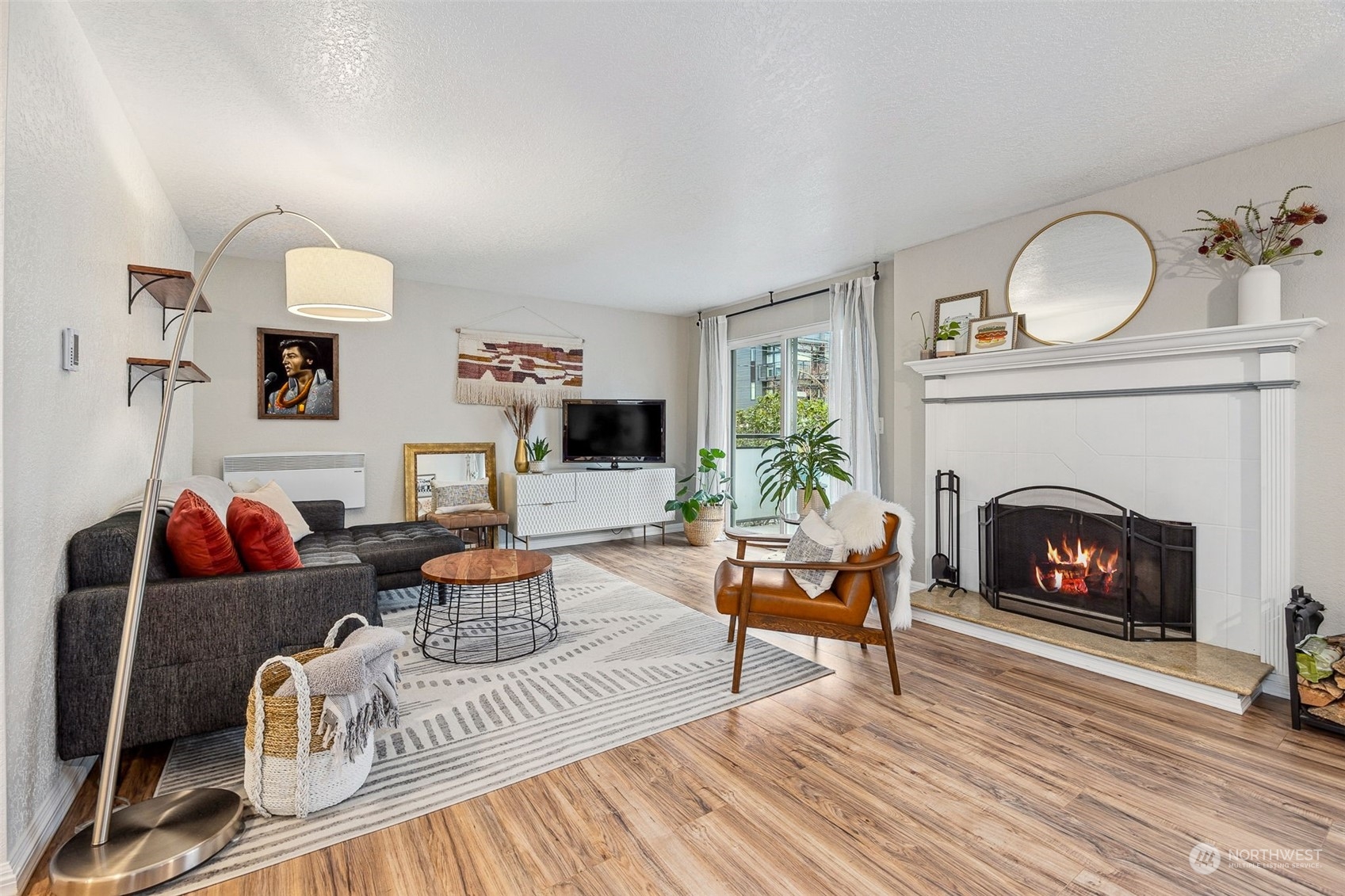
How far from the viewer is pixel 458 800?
1868 mm

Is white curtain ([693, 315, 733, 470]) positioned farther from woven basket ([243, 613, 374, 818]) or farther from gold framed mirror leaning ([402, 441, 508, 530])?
woven basket ([243, 613, 374, 818])

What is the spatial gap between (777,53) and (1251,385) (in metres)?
2.58

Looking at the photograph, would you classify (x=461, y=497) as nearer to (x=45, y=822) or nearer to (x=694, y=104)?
(x=45, y=822)

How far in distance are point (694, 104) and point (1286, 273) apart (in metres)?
A: 2.75

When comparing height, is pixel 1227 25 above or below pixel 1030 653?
above

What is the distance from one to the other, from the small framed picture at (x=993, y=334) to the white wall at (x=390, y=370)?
3.63 meters

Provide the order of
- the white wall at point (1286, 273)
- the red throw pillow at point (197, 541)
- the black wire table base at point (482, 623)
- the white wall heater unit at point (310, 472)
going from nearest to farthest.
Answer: the red throw pillow at point (197, 541) < the white wall at point (1286, 273) < the black wire table base at point (482, 623) < the white wall heater unit at point (310, 472)

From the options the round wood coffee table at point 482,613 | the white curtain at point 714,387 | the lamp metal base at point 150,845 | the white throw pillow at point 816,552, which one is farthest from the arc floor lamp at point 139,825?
the white curtain at point 714,387

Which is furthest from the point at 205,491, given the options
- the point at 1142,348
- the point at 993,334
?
the point at 1142,348

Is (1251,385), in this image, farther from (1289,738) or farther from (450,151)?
(450,151)

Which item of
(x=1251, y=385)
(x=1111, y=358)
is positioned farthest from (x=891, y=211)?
(x=1251, y=385)

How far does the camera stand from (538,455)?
18.4 ft

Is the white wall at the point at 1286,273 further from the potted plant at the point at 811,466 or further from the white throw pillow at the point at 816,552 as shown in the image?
the white throw pillow at the point at 816,552

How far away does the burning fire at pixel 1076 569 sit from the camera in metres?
3.15
